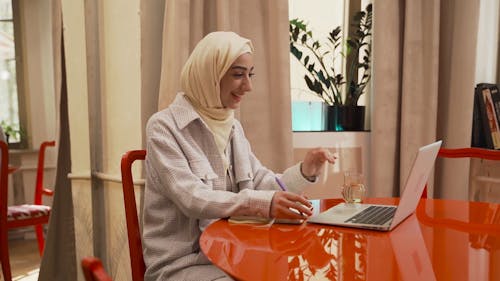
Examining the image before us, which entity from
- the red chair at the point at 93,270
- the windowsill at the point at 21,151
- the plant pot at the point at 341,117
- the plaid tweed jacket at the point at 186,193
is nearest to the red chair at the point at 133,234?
the plaid tweed jacket at the point at 186,193

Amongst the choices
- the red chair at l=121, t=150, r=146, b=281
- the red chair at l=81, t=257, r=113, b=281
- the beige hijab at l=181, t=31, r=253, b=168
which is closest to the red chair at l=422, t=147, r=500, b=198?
the beige hijab at l=181, t=31, r=253, b=168

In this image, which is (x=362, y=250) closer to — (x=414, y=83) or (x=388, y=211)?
(x=388, y=211)

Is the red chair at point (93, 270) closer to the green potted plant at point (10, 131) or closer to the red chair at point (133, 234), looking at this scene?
the red chair at point (133, 234)

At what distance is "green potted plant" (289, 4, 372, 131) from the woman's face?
110 cm

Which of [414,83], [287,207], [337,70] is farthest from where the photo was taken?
[337,70]

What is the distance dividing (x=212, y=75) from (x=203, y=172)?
0.30 metres

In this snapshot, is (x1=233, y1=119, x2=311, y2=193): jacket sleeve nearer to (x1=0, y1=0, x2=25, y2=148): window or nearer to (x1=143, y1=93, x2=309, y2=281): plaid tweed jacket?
(x1=143, y1=93, x2=309, y2=281): plaid tweed jacket

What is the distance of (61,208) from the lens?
2.66 meters

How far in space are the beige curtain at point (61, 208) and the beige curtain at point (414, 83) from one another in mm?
1663

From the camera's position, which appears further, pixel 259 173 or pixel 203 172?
pixel 259 173

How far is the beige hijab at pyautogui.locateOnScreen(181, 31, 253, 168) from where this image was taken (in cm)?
146

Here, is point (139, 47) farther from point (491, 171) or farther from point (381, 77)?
point (491, 171)

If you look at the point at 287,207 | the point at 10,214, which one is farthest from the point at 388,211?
the point at 10,214

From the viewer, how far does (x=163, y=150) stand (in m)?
1.33
